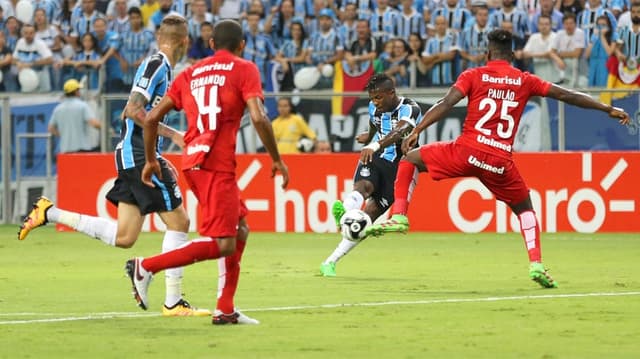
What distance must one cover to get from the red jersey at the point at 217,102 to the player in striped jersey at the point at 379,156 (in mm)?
4328

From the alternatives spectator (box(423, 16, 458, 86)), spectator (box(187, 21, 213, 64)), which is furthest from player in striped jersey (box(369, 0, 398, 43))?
spectator (box(187, 21, 213, 64))

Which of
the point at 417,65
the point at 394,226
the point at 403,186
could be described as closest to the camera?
the point at 394,226

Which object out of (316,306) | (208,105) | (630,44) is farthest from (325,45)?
(208,105)

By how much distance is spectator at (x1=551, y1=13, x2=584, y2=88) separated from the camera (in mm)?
22312

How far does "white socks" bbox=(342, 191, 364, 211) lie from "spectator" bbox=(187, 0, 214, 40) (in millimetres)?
10968

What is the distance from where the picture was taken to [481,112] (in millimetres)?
13234

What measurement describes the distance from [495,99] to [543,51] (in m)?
10.0

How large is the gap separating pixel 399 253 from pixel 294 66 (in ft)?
21.3

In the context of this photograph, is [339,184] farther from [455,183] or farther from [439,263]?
[439,263]

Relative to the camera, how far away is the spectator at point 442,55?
23094 millimetres

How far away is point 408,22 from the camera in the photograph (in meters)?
24.6

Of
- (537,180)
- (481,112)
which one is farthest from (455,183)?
(481,112)

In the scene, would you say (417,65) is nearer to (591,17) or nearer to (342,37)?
(342,37)

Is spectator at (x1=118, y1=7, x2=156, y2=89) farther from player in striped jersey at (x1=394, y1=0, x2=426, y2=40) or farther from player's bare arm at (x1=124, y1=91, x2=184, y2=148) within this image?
player's bare arm at (x1=124, y1=91, x2=184, y2=148)
